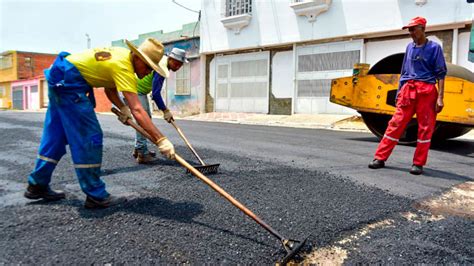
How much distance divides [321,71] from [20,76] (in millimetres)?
33790

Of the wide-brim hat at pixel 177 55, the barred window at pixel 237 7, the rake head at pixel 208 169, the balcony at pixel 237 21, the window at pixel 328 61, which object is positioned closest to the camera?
the rake head at pixel 208 169

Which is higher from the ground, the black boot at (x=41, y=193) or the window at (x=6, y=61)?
the window at (x=6, y=61)

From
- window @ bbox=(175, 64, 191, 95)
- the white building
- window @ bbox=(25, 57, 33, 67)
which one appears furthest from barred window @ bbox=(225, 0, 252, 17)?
window @ bbox=(25, 57, 33, 67)

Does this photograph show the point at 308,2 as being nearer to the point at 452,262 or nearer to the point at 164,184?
the point at 164,184

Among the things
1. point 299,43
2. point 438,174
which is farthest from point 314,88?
point 438,174

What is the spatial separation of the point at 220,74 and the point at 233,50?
125cm

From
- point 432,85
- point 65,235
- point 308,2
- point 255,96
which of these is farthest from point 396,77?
point 255,96

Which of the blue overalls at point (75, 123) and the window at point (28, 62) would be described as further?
the window at point (28, 62)

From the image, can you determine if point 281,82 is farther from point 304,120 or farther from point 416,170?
point 416,170

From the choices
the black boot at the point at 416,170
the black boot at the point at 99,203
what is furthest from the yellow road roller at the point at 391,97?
the black boot at the point at 99,203

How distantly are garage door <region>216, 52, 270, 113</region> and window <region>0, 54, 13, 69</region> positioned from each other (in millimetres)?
30435

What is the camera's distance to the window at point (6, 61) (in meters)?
36.1

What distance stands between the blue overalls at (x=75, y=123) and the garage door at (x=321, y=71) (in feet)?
32.4

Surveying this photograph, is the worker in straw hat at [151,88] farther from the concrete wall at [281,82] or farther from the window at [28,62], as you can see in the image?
the window at [28,62]
